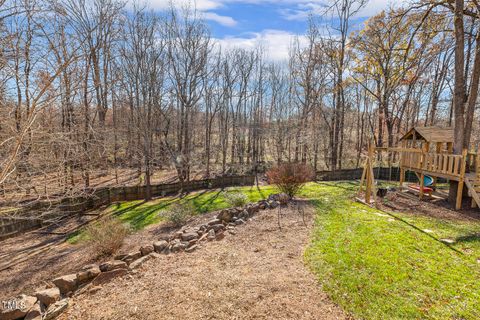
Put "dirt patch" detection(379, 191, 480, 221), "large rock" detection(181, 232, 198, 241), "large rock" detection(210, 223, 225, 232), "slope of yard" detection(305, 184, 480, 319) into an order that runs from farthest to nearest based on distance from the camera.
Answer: "dirt patch" detection(379, 191, 480, 221)
"large rock" detection(210, 223, 225, 232)
"large rock" detection(181, 232, 198, 241)
"slope of yard" detection(305, 184, 480, 319)

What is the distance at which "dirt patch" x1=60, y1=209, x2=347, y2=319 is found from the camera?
2.68 m

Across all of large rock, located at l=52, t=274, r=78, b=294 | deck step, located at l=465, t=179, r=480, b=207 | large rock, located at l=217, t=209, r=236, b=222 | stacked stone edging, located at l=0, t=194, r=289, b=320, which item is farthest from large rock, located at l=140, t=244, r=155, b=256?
deck step, located at l=465, t=179, r=480, b=207

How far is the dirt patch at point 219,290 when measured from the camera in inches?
106

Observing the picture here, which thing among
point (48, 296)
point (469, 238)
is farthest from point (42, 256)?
point (469, 238)

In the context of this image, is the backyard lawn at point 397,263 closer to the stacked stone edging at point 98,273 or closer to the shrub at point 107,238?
the stacked stone edging at point 98,273

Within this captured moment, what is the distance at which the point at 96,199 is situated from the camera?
1014 centimetres

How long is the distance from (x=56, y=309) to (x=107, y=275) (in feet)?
2.38

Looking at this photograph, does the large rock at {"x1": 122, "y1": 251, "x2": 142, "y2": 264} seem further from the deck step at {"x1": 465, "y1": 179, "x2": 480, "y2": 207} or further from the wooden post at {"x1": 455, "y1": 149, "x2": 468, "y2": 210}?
the wooden post at {"x1": 455, "y1": 149, "x2": 468, "y2": 210}

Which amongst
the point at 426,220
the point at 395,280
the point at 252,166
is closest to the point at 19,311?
the point at 395,280

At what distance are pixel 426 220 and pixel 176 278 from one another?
5.73 meters

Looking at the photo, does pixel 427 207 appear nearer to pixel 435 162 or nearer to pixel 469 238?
pixel 435 162

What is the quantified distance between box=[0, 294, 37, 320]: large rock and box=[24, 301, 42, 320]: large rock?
5cm

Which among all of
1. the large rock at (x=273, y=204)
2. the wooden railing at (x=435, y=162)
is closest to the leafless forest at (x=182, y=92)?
the wooden railing at (x=435, y=162)

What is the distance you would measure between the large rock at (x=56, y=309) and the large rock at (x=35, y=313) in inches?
3.0
